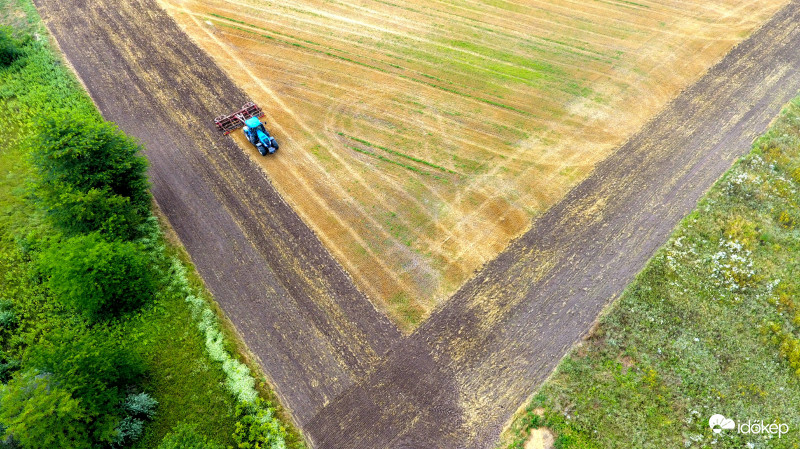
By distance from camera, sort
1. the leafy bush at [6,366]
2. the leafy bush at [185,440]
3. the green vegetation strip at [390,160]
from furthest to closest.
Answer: the green vegetation strip at [390,160], the leafy bush at [6,366], the leafy bush at [185,440]

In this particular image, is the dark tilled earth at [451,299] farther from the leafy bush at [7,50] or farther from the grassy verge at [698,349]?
the leafy bush at [7,50]

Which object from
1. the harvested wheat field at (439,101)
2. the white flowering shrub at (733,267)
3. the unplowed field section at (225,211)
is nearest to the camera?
the unplowed field section at (225,211)

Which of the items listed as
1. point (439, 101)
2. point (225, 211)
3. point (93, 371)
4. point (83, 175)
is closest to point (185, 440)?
point (93, 371)

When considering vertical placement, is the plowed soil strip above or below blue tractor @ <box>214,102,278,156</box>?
below

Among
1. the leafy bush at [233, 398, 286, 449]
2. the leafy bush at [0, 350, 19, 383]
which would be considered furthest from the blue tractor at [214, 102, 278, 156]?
the leafy bush at [0, 350, 19, 383]

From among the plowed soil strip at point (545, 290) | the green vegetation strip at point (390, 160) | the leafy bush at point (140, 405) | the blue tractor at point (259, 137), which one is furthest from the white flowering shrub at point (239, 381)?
the green vegetation strip at point (390, 160)

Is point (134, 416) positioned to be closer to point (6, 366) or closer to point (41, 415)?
point (41, 415)

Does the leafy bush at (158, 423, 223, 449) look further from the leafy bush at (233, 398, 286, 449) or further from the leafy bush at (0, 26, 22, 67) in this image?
the leafy bush at (0, 26, 22, 67)
